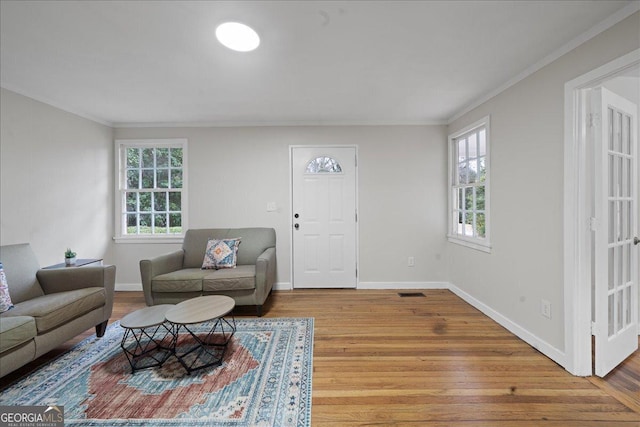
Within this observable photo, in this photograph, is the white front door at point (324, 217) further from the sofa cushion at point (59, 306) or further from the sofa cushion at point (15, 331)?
the sofa cushion at point (15, 331)

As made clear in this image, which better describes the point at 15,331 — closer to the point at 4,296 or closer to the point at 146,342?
the point at 4,296

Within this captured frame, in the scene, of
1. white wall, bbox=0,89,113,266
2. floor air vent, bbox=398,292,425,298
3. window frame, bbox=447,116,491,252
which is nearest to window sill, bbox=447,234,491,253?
window frame, bbox=447,116,491,252

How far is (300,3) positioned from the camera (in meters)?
1.48

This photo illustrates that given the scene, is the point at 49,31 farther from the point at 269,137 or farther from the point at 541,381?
the point at 541,381

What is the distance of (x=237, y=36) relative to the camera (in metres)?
1.76


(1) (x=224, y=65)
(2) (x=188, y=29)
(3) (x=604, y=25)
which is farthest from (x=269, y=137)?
(3) (x=604, y=25)

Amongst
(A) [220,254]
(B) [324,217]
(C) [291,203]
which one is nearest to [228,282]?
(A) [220,254]

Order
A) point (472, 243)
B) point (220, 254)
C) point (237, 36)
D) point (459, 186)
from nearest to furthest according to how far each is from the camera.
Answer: point (237, 36) < point (472, 243) < point (220, 254) < point (459, 186)

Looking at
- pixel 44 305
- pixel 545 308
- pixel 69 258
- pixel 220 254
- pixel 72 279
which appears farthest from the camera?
pixel 220 254

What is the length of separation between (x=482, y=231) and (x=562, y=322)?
1212mm

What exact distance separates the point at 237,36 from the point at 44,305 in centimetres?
238

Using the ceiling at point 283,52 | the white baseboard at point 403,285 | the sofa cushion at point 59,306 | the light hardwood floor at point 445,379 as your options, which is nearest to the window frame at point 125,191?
the ceiling at point 283,52

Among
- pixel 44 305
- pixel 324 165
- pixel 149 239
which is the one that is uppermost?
pixel 324 165

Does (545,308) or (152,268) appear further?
(152,268)
